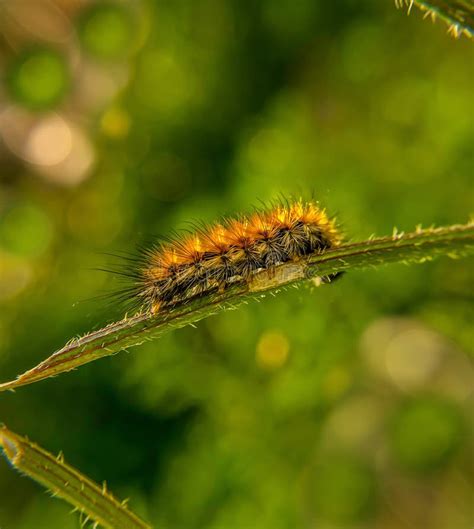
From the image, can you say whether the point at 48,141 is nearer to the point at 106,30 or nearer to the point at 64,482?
the point at 106,30

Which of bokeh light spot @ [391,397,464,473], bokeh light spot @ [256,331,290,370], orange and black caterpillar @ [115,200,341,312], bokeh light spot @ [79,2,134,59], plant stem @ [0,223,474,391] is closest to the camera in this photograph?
plant stem @ [0,223,474,391]

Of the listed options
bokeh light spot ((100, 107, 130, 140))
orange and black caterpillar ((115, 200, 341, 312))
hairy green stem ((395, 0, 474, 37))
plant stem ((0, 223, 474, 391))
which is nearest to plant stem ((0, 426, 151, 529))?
plant stem ((0, 223, 474, 391))

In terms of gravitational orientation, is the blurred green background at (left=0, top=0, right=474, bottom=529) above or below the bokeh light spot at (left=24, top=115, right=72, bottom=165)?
below

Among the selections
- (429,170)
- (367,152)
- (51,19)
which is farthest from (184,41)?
(429,170)

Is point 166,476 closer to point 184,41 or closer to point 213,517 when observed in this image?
point 213,517

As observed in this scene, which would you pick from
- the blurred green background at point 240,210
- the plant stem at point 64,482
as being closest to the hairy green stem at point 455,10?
the plant stem at point 64,482

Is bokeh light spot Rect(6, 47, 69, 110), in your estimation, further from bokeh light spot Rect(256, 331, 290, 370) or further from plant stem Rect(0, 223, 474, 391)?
plant stem Rect(0, 223, 474, 391)

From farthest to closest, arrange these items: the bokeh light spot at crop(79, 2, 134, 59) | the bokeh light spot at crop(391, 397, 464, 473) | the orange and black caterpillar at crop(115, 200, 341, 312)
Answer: the bokeh light spot at crop(79, 2, 134, 59) < the bokeh light spot at crop(391, 397, 464, 473) < the orange and black caterpillar at crop(115, 200, 341, 312)

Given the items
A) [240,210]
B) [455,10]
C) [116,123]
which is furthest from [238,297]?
[116,123]
